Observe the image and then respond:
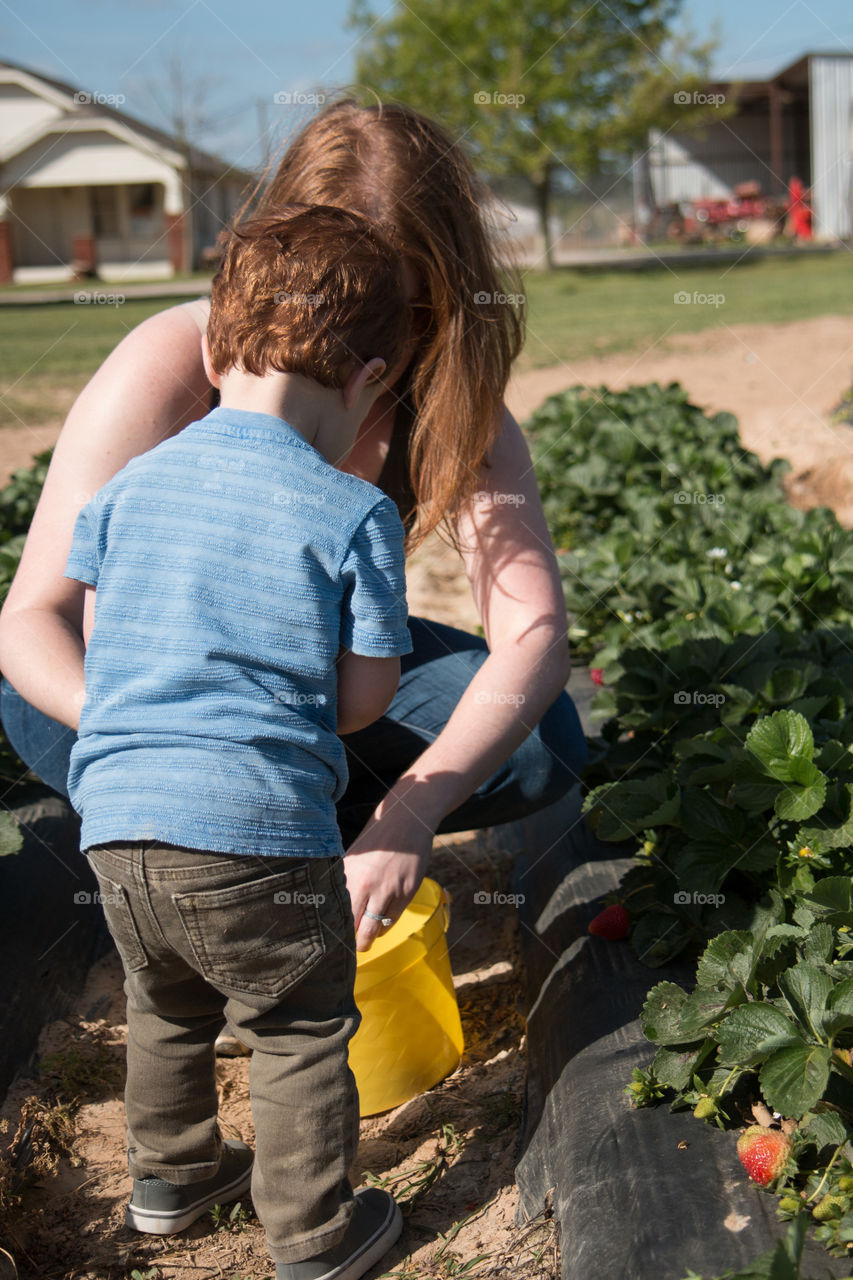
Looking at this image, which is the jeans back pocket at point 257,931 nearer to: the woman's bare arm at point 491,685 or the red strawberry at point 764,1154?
the woman's bare arm at point 491,685

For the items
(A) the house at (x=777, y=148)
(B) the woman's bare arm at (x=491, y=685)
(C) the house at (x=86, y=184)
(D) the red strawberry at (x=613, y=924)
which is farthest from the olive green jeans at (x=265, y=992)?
(A) the house at (x=777, y=148)

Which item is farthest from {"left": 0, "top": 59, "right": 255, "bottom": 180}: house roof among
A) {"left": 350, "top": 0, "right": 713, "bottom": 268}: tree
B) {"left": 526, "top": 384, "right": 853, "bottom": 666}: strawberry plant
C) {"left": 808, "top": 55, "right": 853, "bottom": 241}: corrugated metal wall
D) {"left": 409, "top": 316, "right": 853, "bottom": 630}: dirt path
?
{"left": 526, "top": 384, "right": 853, "bottom": 666}: strawberry plant

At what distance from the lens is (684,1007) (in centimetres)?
141

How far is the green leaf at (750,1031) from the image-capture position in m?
1.27

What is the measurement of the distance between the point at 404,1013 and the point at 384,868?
1.37ft

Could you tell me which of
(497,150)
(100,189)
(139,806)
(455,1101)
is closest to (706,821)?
(455,1101)

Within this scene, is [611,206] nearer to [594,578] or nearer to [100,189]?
[100,189]

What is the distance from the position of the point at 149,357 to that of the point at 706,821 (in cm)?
114

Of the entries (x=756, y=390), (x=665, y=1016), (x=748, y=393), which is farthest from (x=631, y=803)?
(x=756, y=390)

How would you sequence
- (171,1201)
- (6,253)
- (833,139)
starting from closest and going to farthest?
1. (171,1201)
2. (6,253)
3. (833,139)

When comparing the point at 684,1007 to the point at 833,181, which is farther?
the point at 833,181

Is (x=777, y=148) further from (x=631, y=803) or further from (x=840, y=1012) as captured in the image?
(x=840, y=1012)

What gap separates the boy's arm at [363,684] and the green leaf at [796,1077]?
0.61 m

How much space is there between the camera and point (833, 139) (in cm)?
3044
